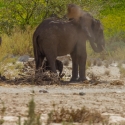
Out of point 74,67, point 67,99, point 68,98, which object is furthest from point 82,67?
point 67,99

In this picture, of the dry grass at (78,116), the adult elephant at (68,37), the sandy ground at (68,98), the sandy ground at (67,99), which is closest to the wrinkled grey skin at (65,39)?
the adult elephant at (68,37)

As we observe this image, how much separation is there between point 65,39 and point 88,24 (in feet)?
3.36

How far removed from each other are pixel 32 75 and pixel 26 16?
47.1ft

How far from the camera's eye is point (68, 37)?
14.6 metres

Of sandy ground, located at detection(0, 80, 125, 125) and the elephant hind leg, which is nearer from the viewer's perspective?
sandy ground, located at detection(0, 80, 125, 125)

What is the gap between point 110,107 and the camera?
9.25 metres

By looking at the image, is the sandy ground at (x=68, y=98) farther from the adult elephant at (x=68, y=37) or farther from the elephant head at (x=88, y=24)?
the elephant head at (x=88, y=24)

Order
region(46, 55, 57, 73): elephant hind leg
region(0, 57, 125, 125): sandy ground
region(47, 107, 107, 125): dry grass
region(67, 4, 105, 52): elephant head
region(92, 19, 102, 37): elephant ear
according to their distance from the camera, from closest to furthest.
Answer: region(47, 107, 107, 125): dry grass, region(0, 57, 125, 125): sandy ground, region(46, 55, 57, 73): elephant hind leg, region(67, 4, 105, 52): elephant head, region(92, 19, 102, 37): elephant ear

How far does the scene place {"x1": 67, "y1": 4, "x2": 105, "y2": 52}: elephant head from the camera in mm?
15086

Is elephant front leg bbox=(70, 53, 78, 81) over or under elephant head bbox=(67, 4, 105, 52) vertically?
under

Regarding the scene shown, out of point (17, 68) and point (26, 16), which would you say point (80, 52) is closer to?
point (17, 68)

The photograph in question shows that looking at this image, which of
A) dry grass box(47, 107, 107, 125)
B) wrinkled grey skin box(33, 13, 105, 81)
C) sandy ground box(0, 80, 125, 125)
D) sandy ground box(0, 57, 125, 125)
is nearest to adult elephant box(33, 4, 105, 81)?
wrinkled grey skin box(33, 13, 105, 81)

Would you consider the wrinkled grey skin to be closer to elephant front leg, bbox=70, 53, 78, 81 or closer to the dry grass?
elephant front leg, bbox=70, 53, 78, 81

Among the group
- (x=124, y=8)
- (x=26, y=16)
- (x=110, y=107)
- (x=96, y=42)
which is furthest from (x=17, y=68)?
(x=124, y=8)
